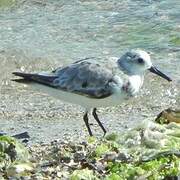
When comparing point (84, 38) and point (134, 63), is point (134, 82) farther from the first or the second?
point (84, 38)

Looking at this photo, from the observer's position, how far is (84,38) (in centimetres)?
1389

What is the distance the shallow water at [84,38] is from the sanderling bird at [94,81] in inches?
48.6

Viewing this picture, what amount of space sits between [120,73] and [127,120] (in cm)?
127

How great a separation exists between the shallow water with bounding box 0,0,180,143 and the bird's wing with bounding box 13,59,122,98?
1338mm

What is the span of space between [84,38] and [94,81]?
4771 mm

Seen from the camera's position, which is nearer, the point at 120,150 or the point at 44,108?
the point at 120,150

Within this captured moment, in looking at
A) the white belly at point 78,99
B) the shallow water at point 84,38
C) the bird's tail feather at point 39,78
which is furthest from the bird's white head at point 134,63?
the shallow water at point 84,38

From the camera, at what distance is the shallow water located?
11344 millimetres

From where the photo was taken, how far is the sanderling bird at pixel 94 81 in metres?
9.07

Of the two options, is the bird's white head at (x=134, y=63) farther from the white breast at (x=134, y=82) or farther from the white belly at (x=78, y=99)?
the white belly at (x=78, y=99)

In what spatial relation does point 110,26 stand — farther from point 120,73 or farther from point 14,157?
point 14,157

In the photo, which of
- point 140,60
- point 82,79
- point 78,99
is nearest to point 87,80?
point 82,79

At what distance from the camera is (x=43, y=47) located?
44.4ft

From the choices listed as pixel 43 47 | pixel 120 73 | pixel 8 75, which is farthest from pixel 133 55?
pixel 43 47
